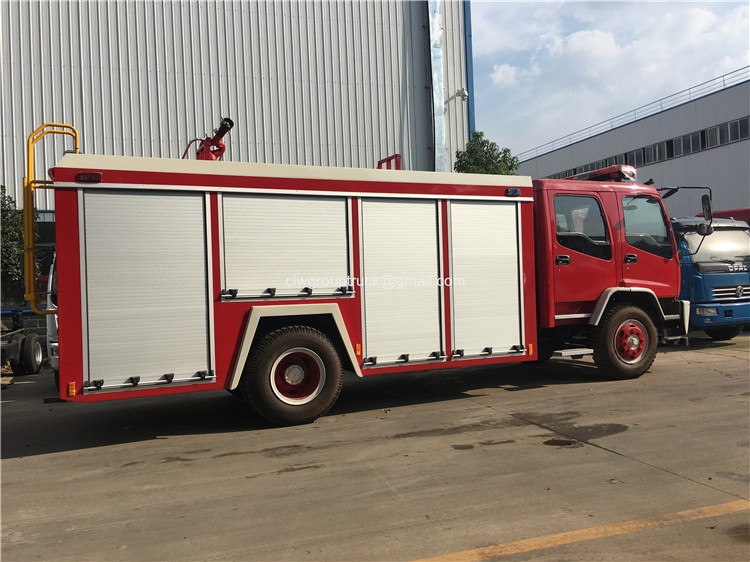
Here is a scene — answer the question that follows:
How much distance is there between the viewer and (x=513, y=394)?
770cm

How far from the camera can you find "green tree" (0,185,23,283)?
12086mm

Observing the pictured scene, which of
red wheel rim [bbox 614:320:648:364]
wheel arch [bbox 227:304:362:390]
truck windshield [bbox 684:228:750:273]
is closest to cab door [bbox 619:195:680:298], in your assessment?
red wheel rim [bbox 614:320:648:364]

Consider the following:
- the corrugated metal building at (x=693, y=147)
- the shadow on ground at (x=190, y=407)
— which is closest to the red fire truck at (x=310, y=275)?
the shadow on ground at (x=190, y=407)

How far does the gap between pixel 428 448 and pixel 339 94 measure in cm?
1321

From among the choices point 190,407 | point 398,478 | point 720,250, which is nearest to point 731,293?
point 720,250

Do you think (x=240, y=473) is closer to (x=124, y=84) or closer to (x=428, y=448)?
(x=428, y=448)

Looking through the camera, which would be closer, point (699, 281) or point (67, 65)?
point (699, 281)

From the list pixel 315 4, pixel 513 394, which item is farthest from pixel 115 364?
pixel 315 4

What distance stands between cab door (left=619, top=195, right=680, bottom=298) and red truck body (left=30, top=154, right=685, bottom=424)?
0.26 ft

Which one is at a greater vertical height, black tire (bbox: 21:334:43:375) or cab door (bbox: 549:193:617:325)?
cab door (bbox: 549:193:617:325)

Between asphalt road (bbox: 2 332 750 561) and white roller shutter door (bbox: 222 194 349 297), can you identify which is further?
white roller shutter door (bbox: 222 194 349 297)

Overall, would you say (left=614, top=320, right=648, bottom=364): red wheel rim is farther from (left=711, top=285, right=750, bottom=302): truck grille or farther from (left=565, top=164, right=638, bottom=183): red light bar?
(left=711, top=285, right=750, bottom=302): truck grille

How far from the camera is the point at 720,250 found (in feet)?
36.4

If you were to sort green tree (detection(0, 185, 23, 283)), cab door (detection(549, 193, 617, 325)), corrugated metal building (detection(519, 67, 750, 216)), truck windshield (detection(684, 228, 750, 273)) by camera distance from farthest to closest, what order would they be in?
corrugated metal building (detection(519, 67, 750, 216)) → green tree (detection(0, 185, 23, 283)) → truck windshield (detection(684, 228, 750, 273)) → cab door (detection(549, 193, 617, 325))
